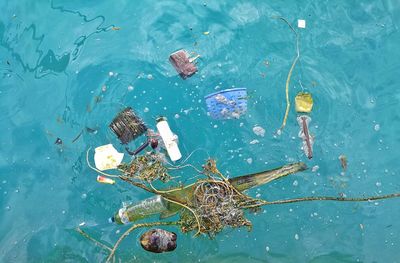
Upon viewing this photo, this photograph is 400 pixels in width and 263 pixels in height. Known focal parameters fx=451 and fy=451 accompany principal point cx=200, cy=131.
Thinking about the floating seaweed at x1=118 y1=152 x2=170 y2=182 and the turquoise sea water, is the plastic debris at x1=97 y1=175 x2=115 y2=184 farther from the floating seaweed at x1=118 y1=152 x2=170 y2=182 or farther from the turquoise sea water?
the floating seaweed at x1=118 y1=152 x2=170 y2=182

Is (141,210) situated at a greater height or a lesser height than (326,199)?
lesser

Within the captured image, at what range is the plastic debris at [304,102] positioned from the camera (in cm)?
362

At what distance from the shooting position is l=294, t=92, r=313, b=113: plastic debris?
362 centimetres

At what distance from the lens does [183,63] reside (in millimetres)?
3613

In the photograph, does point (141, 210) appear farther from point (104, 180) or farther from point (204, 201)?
point (204, 201)

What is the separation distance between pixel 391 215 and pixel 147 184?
2.02 metres

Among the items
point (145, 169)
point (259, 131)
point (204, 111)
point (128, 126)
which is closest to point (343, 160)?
point (259, 131)

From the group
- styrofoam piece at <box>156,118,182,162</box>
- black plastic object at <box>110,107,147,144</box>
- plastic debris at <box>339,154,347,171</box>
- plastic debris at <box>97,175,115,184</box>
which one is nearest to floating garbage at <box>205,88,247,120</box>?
styrofoam piece at <box>156,118,182,162</box>

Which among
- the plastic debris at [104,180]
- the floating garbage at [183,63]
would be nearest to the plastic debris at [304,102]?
the floating garbage at [183,63]

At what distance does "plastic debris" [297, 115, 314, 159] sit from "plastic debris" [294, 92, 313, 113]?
0.06 metres

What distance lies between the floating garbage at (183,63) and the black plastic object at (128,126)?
0.51 meters

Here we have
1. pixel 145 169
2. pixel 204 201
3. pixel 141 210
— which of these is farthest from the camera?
pixel 141 210

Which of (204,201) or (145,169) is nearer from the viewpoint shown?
(204,201)

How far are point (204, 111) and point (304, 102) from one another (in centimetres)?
81
